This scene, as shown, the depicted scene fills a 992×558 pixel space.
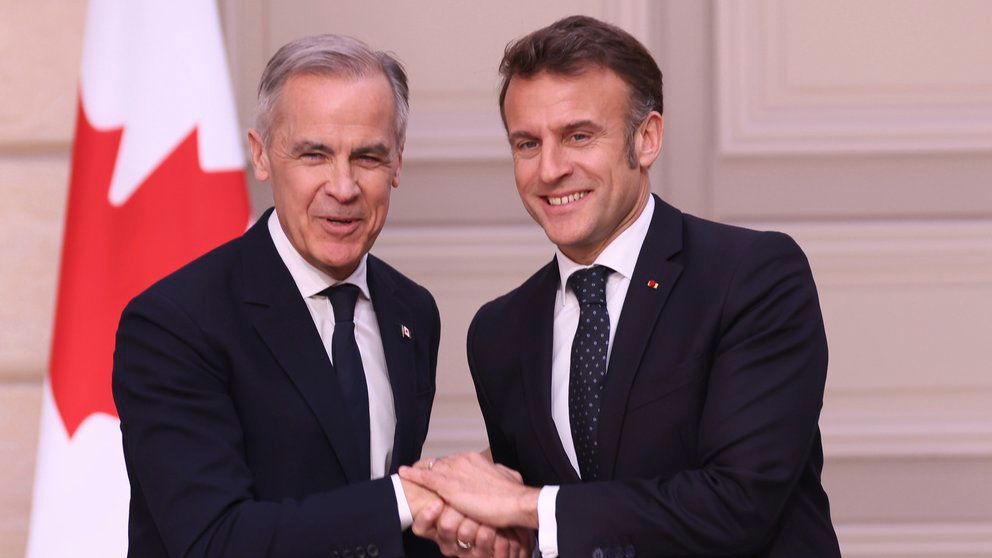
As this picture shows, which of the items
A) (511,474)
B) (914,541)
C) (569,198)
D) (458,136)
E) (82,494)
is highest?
(458,136)

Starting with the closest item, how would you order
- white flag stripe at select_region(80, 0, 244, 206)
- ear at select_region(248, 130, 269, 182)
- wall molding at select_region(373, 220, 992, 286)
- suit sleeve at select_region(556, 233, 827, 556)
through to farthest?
suit sleeve at select_region(556, 233, 827, 556) < ear at select_region(248, 130, 269, 182) < white flag stripe at select_region(80, 0, 244, 206) < wall molding at select_region(373, 220, 992, 286)

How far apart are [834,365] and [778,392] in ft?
4.80

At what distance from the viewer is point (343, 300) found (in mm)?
2279

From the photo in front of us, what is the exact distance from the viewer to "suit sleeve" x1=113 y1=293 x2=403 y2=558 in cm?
202

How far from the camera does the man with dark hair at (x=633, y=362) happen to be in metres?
2.01

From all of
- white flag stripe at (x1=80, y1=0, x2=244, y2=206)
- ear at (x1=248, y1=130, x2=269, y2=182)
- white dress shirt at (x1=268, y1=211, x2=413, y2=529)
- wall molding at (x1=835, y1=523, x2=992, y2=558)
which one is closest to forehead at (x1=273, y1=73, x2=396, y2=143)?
ear at (x1=248, y1=130, x2=269, y2=182)

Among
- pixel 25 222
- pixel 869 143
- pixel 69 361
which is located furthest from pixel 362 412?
pixel 869 143

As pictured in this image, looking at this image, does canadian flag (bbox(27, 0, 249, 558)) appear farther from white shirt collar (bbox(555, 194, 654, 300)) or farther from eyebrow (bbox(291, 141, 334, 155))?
white shirt collar (bbox(555, 194, 654, 300))

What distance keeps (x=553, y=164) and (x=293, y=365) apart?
555 mm

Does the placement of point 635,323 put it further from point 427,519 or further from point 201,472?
point 201,472

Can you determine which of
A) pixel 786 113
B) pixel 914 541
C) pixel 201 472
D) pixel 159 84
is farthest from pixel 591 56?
pixel 914 541

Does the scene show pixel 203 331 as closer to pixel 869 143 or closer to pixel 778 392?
Answer: pixel 778 392

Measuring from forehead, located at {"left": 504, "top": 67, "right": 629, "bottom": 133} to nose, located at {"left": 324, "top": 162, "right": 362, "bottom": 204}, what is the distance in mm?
311

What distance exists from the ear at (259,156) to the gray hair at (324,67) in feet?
0.06
